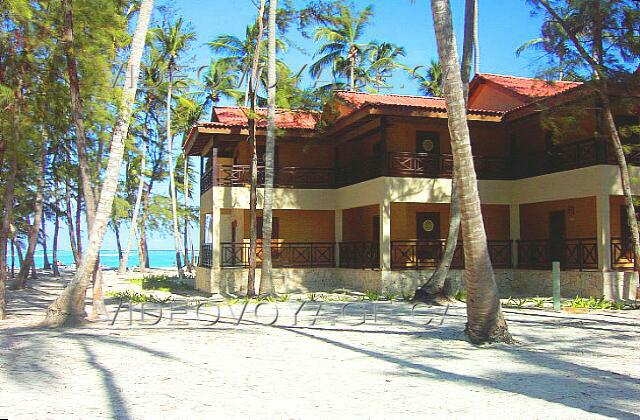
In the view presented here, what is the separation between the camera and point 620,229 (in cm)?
1859

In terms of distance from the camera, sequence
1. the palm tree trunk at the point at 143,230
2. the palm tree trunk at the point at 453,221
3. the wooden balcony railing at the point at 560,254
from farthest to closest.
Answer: the palm tree trunk at the point at 143,230 < the wooden balcony railing at the point at 560,254 < the palm tree trunk at the point at 453,221

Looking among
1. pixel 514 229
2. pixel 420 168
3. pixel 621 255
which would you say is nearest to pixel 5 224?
pixel 420 168

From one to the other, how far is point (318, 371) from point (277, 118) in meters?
15.3

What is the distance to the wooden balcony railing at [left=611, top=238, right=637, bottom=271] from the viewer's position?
58.1 feet

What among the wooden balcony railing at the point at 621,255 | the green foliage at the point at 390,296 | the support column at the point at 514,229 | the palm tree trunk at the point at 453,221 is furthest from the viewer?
the support column at the point at 514,229

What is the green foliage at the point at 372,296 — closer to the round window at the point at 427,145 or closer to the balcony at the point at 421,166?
the balcony at the point at 421,166

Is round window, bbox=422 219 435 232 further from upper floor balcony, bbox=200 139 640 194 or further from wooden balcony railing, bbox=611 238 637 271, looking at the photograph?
wooden balcony railing, bbox=611 238 637 271

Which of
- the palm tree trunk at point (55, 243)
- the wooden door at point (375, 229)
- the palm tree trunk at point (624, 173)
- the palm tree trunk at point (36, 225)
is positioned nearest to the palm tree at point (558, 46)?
the palm tree trunk at point (624, 173)

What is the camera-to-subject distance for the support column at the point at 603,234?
1659cm

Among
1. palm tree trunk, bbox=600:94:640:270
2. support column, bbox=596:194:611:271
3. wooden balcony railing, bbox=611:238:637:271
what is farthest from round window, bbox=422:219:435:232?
palm tree trunk, bbox=600:94:640:270

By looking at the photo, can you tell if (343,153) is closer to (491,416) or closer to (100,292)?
(100,292)

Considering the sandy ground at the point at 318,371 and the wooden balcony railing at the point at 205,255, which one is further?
the wooden balcony railing at the point at 205,255

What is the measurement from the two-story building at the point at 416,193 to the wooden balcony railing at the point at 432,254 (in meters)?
0.05

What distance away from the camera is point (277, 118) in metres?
22.1
